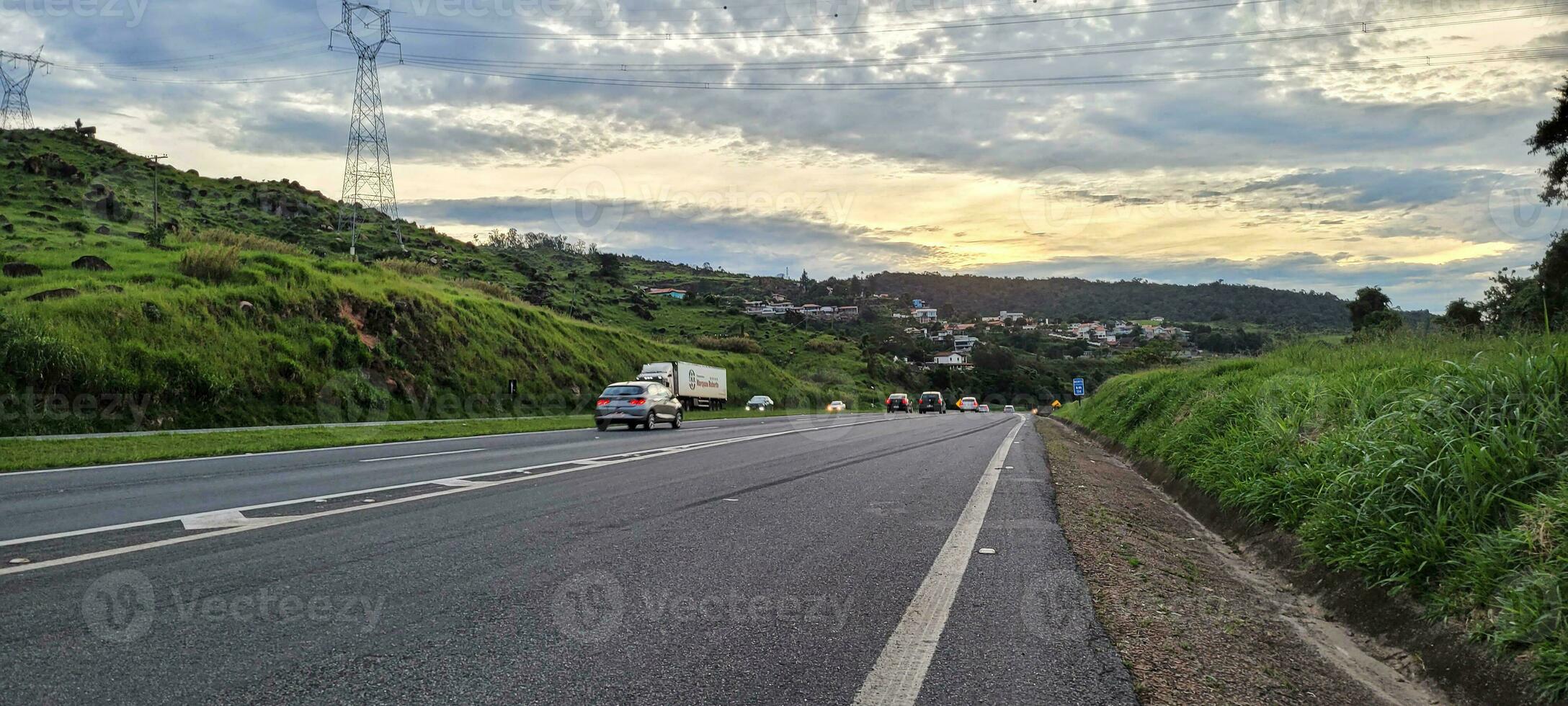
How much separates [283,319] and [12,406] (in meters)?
11.2

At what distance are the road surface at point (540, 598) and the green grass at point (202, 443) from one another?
4067mm

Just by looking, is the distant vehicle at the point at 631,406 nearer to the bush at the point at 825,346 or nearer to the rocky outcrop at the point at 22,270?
the rocky outcrop at the point at 22,270

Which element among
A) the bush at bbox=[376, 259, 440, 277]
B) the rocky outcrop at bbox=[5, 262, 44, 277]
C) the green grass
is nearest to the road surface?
the green grass

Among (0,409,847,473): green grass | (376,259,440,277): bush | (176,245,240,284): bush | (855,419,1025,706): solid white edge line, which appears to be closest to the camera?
(855,419,1025,706): solid white edge line

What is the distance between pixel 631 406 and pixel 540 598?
19.9 meters

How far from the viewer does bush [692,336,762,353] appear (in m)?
81.2

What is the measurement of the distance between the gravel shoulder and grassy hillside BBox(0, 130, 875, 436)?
23349 millimetres

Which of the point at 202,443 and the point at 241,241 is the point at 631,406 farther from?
the point at 241,241

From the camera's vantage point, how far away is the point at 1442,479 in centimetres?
469

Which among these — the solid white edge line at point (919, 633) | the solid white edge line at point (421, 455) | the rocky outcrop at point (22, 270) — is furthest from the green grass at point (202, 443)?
the rocky outcrop at point (22, 270)

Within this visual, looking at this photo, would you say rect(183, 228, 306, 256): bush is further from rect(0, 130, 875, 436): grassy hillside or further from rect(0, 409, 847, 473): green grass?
rect(0, 409, 847, 473): green grass

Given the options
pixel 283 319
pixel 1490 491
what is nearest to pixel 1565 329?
pixel 1490 491

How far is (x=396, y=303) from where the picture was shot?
123 ft

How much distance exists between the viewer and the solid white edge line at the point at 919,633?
3164 millimetres
